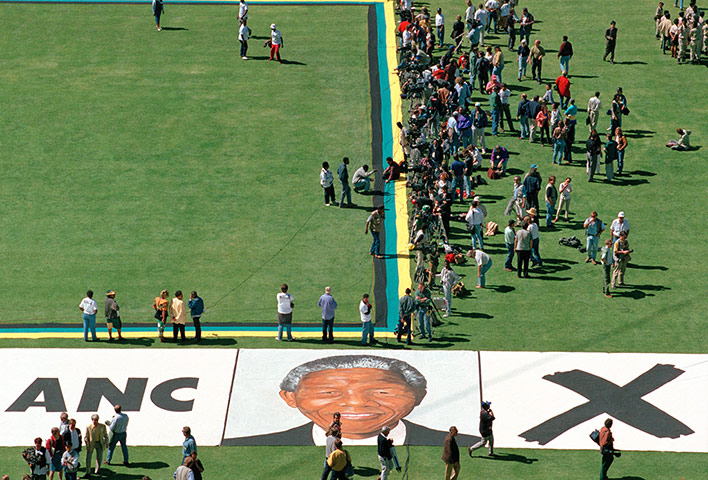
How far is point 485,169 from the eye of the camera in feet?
124

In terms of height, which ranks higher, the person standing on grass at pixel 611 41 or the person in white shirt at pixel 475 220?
the person standing on grass at pixel 611 41

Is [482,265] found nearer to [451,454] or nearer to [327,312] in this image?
[327,312]

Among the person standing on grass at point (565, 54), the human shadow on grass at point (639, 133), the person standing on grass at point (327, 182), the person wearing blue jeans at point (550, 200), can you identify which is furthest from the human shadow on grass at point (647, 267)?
the person standing on grass at point (565, 54)

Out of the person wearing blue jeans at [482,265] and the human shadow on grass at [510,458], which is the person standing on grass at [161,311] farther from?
the human shadow on grass at [510,458]

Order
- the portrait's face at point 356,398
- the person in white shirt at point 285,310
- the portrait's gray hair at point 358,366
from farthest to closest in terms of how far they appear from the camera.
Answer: the person in white shirt at point 285,310
the portrait's gray hair at point 358,366
the portrait's face at point 356,398

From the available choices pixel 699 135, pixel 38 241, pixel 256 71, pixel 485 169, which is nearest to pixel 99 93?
pixel 256 71

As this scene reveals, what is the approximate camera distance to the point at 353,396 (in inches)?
1083

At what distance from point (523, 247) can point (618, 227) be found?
280 cm

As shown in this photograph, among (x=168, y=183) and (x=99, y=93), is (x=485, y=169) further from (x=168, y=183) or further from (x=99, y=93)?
(x=99, y=93)

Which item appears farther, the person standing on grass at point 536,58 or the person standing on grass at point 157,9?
the person standing on grass at point 157,9

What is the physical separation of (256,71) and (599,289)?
18081 mm

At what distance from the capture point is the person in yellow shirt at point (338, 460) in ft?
76.2

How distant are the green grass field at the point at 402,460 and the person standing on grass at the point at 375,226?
9.00 m

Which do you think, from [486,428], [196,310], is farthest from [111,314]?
[486,428]
